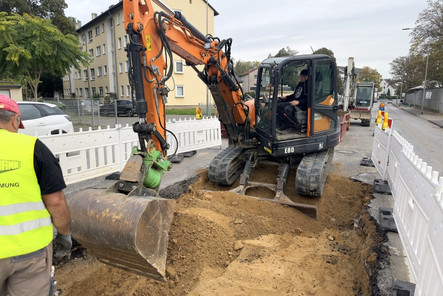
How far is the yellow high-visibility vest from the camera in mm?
1872

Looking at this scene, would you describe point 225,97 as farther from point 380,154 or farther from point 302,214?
point 380,154

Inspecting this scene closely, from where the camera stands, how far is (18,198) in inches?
75.6

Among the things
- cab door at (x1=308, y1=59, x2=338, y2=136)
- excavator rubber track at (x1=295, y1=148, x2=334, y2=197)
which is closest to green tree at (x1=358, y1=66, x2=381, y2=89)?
cab door at (x1=308, y1=59, x2=338, y2=136)

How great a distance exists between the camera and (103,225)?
269 centimetres

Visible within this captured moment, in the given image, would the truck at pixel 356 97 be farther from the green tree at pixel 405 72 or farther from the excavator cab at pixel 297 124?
the green tree at pixel 405 72

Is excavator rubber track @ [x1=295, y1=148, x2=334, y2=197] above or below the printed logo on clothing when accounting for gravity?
below

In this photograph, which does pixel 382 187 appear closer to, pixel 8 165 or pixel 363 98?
pixel 8 165

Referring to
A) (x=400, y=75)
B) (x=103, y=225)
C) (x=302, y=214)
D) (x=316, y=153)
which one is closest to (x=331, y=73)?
(x=316, y=153)

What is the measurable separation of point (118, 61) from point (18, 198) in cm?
3599

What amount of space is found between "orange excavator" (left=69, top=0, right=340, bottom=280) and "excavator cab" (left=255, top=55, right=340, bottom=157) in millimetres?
18

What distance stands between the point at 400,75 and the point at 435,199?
61.5 metres

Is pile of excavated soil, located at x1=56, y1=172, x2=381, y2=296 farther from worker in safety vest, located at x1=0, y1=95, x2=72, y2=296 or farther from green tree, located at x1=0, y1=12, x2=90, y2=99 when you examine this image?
green tree, located at x1=0, y1=12, x2=90, y2=99

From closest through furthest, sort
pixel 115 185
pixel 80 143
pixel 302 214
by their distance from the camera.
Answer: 1. pixel 115 185
2. pixel 302 214
3. pixel 80 143

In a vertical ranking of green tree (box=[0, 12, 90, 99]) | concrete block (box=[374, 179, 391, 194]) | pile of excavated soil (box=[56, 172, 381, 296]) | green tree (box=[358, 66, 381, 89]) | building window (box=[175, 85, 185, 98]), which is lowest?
pile of excavated soil (box=[56, 172, 381, 296])
